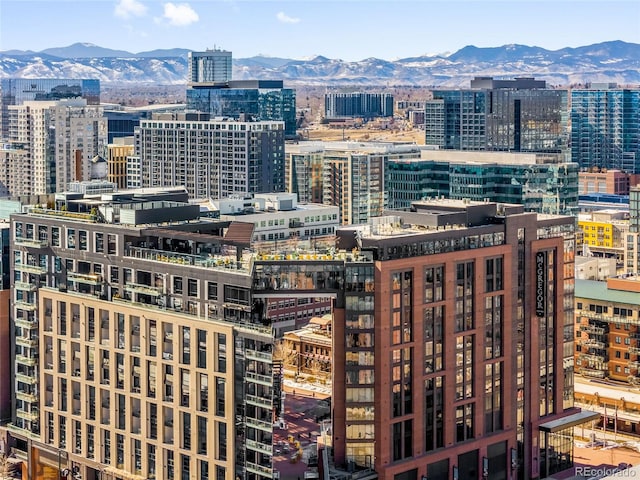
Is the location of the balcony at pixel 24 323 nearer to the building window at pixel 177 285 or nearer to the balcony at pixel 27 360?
the balcony at pixel 27 360

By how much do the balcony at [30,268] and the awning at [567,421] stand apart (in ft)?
119

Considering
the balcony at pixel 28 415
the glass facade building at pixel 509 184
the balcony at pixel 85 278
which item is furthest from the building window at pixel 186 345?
the glass facade building at pixel 509 184

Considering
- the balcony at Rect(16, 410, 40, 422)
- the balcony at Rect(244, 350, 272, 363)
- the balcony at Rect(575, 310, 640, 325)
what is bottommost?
the balcony at Rect(16, 410, 40, 422)

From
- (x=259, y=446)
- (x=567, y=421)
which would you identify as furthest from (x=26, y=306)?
(x=567, y=421)

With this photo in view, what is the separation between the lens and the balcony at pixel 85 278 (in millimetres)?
92375

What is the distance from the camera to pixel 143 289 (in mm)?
89125

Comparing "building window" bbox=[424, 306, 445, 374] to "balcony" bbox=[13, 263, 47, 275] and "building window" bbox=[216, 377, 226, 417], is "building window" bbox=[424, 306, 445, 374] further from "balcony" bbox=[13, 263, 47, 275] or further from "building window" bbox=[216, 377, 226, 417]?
"balcony" bbox=[13, 263, 47, 275]

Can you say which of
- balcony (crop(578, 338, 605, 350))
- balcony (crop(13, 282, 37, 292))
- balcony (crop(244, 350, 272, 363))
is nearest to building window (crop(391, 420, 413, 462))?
balcony (crop(244, 350, 272, 363))

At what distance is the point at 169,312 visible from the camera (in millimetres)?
87000

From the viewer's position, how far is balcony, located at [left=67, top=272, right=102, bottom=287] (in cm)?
9238

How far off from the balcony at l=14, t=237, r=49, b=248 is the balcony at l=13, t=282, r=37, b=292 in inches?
106

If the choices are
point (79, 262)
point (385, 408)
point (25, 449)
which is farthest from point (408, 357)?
point (25, 449)

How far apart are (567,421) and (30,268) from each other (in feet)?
128

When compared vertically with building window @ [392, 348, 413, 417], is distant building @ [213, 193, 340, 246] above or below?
above
